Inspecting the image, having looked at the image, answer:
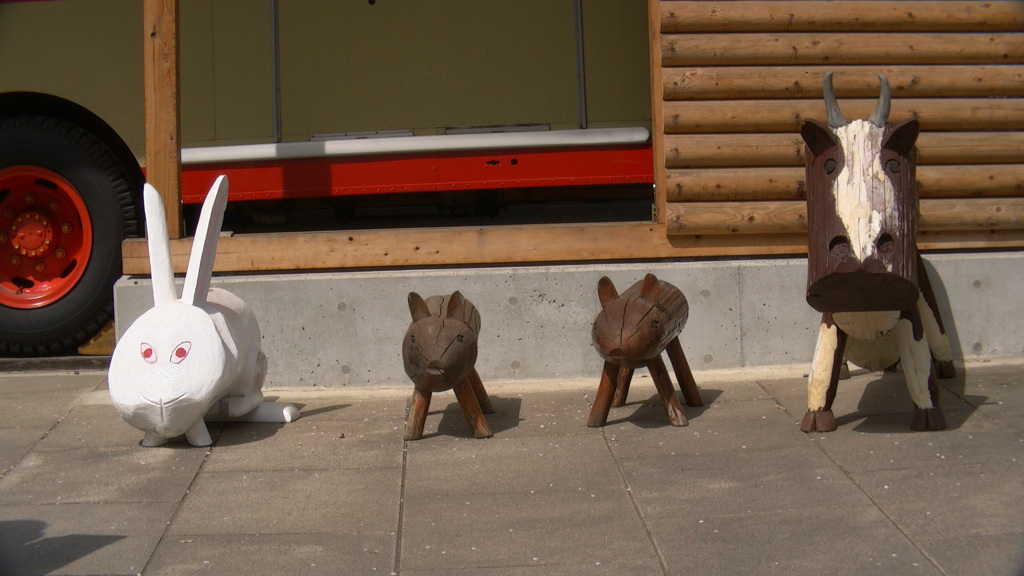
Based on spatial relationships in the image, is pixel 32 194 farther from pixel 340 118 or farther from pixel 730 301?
pixel 730 301

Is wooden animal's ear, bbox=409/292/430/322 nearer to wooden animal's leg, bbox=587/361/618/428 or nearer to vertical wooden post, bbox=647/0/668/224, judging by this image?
wooden animal's leg, bbox=587/361/618/428

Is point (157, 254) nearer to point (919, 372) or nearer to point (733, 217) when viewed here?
point (733, 217)

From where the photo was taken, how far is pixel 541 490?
4.70 meters

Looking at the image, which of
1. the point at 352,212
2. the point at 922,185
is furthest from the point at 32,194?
the point at 922,185

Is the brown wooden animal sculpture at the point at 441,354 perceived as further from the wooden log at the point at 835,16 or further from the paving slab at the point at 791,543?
the wooden log at the point at 835,16

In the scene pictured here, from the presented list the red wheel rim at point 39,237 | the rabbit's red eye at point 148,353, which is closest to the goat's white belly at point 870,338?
the rabbit's red eye at point 148,353

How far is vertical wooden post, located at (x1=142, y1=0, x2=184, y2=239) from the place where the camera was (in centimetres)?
630

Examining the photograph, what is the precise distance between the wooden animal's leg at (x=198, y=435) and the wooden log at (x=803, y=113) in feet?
10.3

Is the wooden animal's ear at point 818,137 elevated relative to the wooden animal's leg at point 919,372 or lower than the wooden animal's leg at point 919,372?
elevated

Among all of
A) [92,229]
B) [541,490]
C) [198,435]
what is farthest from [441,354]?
[92,229]

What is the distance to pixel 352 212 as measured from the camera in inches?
369

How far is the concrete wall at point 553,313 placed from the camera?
21.3 ft

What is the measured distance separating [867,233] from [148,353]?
3.35 meters

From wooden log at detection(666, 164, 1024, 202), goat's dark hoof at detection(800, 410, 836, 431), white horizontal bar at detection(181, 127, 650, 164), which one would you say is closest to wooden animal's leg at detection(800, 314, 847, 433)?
goat's dark hoof at detection(800, 410, 836, 431)
